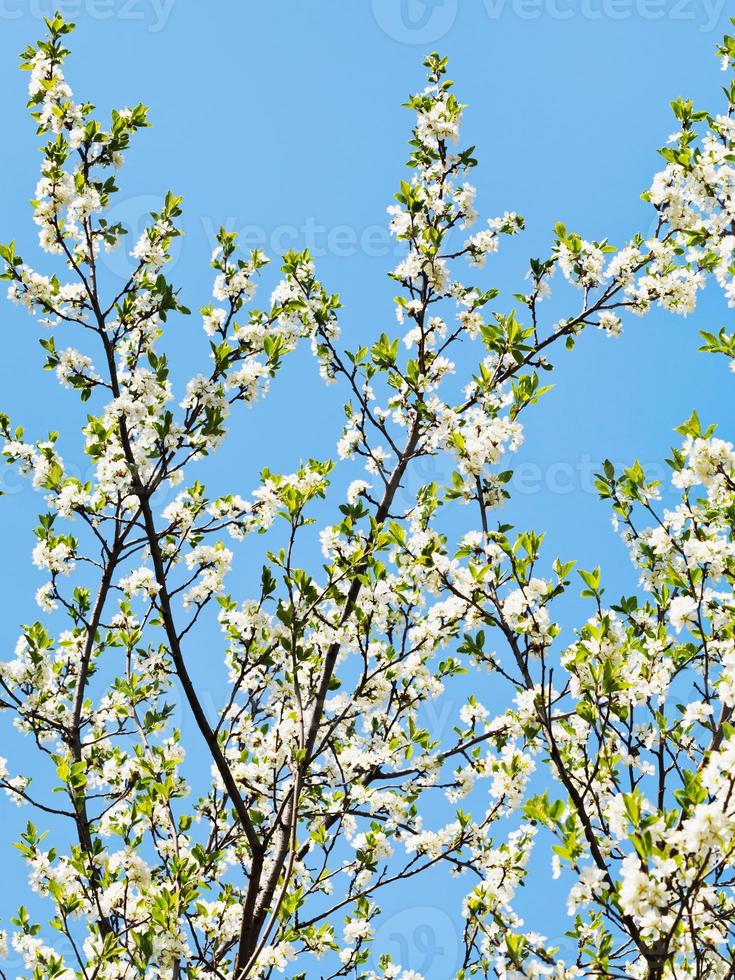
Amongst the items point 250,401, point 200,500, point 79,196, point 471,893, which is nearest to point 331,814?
point 471,893

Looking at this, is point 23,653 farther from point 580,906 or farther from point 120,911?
point 580,906

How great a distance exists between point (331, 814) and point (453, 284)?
385cm

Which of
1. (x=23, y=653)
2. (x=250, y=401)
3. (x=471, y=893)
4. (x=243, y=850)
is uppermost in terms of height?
(x=250, y=401)

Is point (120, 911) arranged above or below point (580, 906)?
above

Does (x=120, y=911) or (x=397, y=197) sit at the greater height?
(x=397, y=197)

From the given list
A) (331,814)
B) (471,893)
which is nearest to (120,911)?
(331,814)

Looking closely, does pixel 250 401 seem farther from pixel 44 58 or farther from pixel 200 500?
pixel 44 58

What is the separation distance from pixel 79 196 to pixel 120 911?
4399mm

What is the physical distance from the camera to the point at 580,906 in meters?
3.80

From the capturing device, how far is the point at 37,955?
494 cm

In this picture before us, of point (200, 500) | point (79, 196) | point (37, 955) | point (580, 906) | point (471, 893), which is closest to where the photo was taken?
point (580, 906)

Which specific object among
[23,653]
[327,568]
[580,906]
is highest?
[23,653]

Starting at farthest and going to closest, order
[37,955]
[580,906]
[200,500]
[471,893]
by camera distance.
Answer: [200,500] < [37,955] < [471,893] < [580,906]

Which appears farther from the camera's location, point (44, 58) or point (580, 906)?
point (44, 58)
